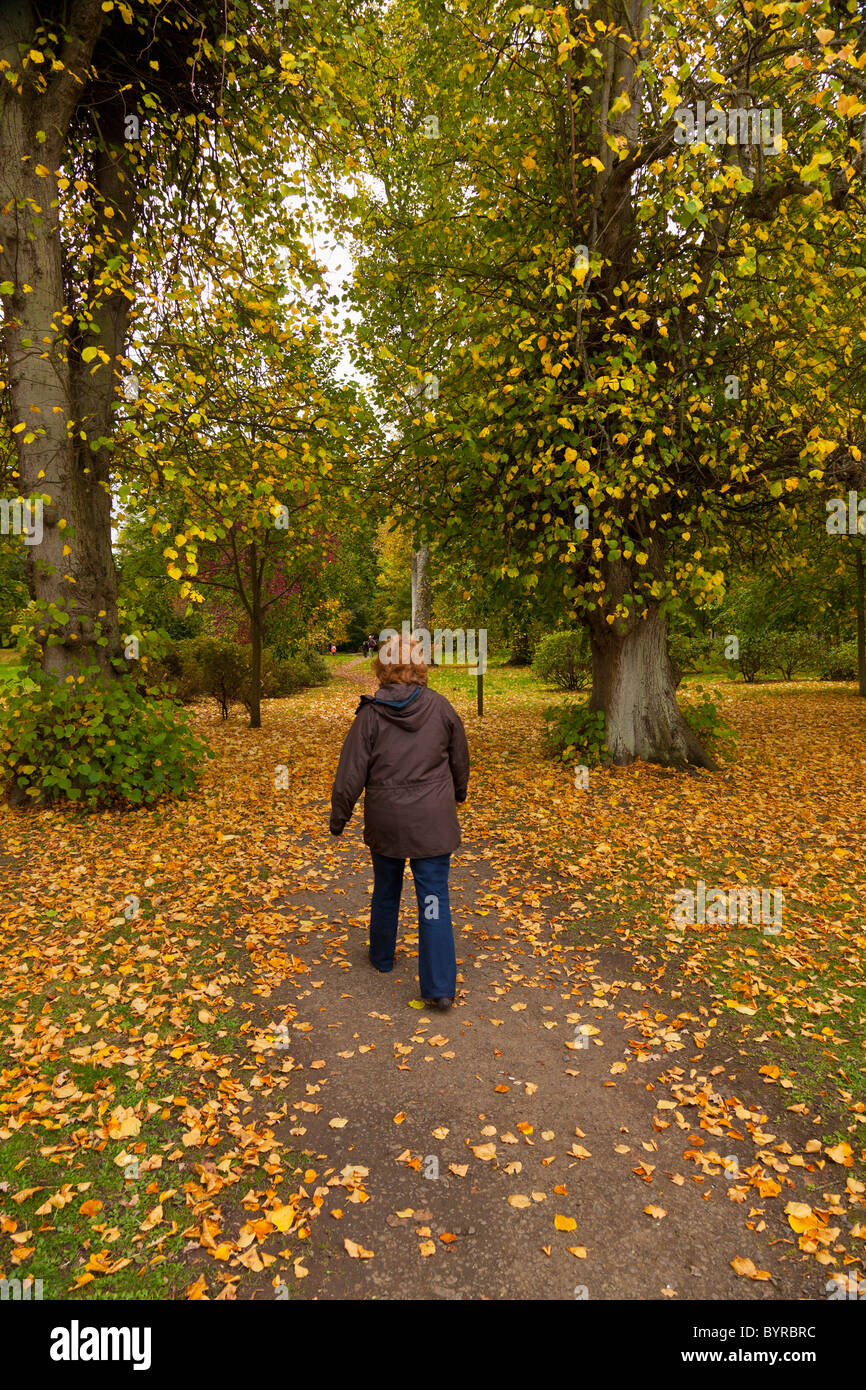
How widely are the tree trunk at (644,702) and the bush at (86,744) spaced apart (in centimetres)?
584

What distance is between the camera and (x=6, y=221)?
7285 mm

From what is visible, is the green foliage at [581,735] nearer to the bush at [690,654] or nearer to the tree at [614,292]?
the tree at [614,292]

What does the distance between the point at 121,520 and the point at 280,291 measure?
11.4ft

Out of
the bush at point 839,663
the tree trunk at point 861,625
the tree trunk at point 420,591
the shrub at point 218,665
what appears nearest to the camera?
the shrub at point 218,665

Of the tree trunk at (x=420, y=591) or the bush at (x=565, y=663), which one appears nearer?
the bush at (x=565, y=663)

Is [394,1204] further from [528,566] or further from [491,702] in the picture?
[491,702]

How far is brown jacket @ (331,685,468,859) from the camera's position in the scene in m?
4.36

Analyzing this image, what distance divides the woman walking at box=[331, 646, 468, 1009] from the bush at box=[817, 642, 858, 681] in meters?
22.6

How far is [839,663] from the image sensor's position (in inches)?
925

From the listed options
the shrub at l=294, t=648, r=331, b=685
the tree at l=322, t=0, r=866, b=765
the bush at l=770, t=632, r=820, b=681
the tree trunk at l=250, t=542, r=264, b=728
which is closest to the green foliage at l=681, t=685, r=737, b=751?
the tree at l=322, t=0, r=866, b=765

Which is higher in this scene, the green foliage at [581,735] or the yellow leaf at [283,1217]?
the green foliage at [581,735]

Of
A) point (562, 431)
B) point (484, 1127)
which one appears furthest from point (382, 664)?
point (562, 431)

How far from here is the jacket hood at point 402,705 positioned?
4.39 meters

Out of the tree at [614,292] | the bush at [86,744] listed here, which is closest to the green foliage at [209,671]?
the bush at [86,744]
